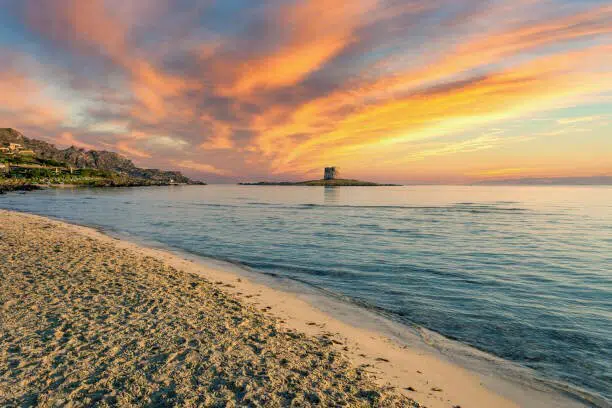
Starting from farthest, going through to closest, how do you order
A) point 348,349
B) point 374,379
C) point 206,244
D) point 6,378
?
1. point 206,244
2. point 348,349
3. point 374,379
4. point 6,378

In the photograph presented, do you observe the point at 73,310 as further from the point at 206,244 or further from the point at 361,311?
the point at 206,244

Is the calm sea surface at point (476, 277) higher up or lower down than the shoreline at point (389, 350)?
lower down

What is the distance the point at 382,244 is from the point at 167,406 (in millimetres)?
26351

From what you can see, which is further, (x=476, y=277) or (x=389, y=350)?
(x=476, y=277)

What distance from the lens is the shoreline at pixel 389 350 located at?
304 inches

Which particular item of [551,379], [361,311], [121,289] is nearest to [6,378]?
[121,289]

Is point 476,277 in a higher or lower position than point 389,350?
lower

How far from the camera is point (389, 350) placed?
389 inches

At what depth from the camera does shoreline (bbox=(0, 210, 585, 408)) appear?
7.72 metres

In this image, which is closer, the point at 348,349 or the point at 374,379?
the point at 374,379

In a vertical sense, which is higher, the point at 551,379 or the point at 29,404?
the point at 29,404

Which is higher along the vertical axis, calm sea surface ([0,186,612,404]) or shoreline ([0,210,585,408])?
shoreline ([0,210,585,408])

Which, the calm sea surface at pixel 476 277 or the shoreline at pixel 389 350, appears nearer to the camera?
the shoreline at pixel 389 350

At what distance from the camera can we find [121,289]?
1367cm
